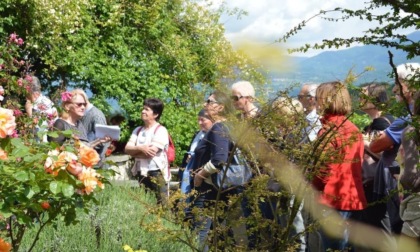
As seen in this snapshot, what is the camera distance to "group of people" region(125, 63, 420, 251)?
320 cm

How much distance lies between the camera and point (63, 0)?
Answer: 11180mm

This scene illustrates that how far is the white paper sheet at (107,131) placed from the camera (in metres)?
6.36

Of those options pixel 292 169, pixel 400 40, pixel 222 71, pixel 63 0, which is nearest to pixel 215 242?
pixel 292 169

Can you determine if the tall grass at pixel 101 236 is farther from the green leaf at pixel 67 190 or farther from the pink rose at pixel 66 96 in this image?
the green leaf at pixel 67 190

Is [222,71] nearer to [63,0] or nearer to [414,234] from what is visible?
[414,234]

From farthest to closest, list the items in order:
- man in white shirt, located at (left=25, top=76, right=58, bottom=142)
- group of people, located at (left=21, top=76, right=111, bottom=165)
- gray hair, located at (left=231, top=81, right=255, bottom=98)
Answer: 1. man in white shirt, located at (left=25, top=76, right=58, bottom=142)
2. group of people, located at (left=21, top=76, right=111, bottom=165)
3. gray hair, located at (left=231, top=81, right=255, bottom=98)

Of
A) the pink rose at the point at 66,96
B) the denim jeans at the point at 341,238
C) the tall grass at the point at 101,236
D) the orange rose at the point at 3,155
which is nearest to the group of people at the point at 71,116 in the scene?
the pink rose at the point at 66,96

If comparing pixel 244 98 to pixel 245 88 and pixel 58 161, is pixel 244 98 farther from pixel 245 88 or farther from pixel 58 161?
pixel 58 161

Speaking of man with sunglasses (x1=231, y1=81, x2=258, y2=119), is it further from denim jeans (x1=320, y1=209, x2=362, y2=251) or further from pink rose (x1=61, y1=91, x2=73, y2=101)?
pink rose (x1=61, y1=91, x2=73, y2=101)

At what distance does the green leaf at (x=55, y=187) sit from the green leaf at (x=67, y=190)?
22mm

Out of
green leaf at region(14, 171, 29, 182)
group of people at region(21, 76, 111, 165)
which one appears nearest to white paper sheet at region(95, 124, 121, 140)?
group of people at region(21, 76, 111, 165)

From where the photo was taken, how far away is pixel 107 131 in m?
6.44

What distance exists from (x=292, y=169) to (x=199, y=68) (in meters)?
9.56

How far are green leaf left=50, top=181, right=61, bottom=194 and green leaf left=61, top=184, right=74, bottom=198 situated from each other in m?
0.02
